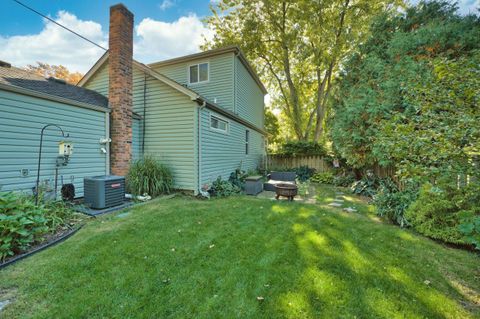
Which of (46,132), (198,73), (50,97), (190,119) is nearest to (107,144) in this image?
(46,132)

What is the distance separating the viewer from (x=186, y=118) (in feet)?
22.5

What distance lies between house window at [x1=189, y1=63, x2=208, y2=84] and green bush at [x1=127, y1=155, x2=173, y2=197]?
5.95 meters

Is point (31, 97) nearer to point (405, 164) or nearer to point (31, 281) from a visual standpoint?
point (31, 281)

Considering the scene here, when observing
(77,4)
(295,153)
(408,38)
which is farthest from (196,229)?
(295,153)

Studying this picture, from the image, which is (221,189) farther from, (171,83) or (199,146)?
(171,83)

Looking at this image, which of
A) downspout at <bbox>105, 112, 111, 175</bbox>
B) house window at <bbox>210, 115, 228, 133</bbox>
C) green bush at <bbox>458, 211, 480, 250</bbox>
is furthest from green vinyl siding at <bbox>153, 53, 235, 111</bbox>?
green bush at <bbox>458, 211, 480, 250</bbox>

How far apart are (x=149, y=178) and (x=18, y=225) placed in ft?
11.6

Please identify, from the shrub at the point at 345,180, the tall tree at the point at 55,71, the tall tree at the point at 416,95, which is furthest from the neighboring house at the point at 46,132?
the tall tree at the point at 55,71

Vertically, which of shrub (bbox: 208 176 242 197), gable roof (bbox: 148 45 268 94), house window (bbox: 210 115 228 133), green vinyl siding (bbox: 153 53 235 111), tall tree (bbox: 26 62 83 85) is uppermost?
tall tree (bbox: 26 62 83 85)

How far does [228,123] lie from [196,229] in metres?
5.80

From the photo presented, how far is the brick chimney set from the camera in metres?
6.28

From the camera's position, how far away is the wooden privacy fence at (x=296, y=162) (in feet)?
40.7

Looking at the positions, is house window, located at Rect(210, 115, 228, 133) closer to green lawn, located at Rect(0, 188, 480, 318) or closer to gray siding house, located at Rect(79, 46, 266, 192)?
gray siding house, located at Rect(79, 46, 266, 192)

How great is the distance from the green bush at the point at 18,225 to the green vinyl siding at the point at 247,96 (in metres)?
8.86
